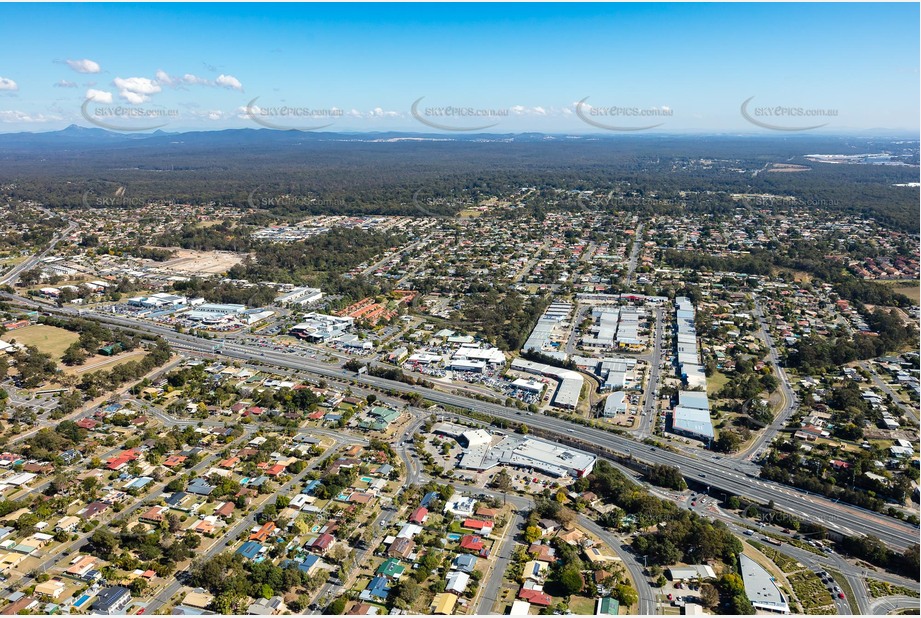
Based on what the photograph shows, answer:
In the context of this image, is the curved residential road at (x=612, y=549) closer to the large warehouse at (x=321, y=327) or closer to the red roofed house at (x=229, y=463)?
the red roofed house at (x=229, y=463)

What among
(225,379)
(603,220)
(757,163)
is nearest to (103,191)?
(603,220)

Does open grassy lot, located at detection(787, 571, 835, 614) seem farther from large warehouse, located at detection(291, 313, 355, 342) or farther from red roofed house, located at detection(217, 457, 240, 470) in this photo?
large warehouse, located at detection(291, 313, 355, 342)

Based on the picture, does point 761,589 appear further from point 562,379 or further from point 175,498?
point 175,498

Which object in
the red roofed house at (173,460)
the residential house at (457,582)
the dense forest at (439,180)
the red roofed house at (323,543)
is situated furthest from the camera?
the dense forest at (439,180)

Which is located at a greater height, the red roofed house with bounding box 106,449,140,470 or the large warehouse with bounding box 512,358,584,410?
the red roofed house with bounding box 106,449,140,470

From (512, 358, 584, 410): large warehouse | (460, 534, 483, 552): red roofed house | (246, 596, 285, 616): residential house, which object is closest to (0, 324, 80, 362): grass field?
(246, 596, 285, 616): residential house

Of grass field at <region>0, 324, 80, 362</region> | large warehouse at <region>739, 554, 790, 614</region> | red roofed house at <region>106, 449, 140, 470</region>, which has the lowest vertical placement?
large warehouse at <region>739, 554, 790, 614</region>

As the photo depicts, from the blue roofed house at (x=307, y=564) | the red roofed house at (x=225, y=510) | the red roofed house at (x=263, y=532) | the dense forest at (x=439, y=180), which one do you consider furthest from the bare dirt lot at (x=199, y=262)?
the blue roofed house at (x=307, y=564)
